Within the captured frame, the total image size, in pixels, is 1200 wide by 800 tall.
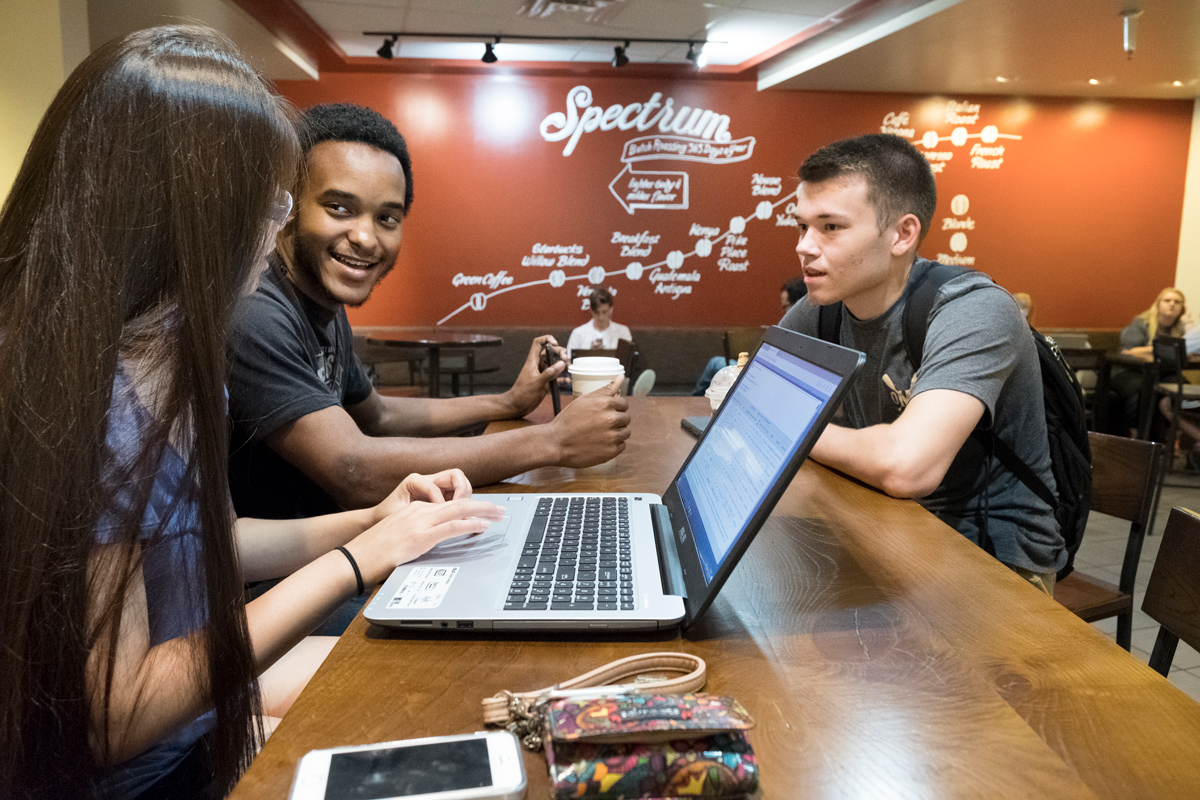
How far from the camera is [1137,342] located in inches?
260

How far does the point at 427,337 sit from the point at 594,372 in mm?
4693

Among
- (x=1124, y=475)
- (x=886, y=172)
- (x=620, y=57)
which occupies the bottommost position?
(x=1124, y=475)

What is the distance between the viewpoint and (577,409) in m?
1.37

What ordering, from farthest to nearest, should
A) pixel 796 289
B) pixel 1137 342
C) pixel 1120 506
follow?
pixel 1137 342 → pixel 796 289 → pixel 1120 506

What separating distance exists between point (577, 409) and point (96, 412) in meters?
0.81

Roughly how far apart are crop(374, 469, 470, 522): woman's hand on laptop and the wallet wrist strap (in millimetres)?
474

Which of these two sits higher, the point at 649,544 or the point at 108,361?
the point at 108,361

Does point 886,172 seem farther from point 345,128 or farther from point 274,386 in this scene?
point 274,386

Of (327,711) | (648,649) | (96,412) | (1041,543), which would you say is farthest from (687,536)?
(1041,543)

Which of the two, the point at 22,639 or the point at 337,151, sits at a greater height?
the point at 337,151

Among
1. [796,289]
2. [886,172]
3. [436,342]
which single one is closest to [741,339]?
[796,289]

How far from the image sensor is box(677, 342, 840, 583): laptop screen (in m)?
0.76

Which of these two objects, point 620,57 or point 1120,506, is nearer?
point 1120,506

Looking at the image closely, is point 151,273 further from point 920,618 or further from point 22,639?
point 920,618
